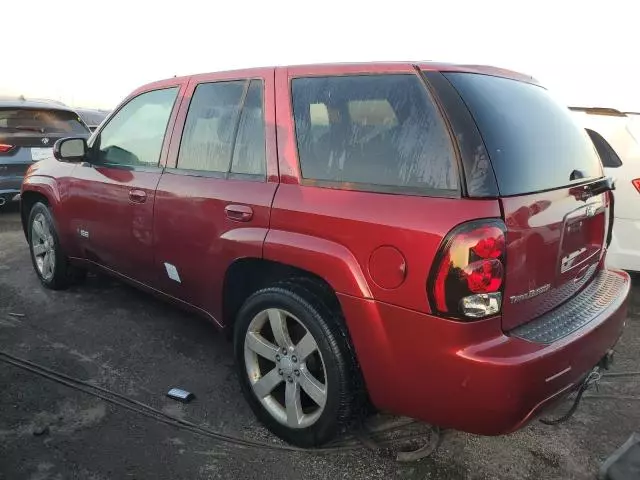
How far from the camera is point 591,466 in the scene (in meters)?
2.49

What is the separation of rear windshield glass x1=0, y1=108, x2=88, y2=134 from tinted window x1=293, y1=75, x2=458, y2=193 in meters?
5.76

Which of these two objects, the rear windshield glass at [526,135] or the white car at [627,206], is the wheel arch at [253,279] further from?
the white car at [627,206]

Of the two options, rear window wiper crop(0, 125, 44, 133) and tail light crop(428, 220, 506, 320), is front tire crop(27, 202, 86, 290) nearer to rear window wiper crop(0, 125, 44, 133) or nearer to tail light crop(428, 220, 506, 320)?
rear window wiper crop(0, 125, 44, 133)

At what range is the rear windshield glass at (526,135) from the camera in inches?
81.4

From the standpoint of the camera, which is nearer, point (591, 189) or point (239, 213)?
point (591, 189)

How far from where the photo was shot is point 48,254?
4.55 metres

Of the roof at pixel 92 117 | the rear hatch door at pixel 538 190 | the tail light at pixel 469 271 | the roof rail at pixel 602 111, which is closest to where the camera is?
the tail light at pixel 469 271

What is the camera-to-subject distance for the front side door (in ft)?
10.9

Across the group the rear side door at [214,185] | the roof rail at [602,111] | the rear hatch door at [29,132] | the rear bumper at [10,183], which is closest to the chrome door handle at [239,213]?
the rear side door at [214,185]

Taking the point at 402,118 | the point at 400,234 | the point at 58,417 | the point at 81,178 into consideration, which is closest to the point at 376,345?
the point at 400,234

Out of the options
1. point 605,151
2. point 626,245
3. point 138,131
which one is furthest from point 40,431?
point 626,245

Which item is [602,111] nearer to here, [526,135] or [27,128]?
[526,135]

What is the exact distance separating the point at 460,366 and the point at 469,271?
350 mm

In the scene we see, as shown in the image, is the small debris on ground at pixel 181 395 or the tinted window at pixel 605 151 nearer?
the small debris on ground at pixel 181 395
